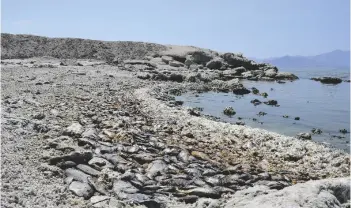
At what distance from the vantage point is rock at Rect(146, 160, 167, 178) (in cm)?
870

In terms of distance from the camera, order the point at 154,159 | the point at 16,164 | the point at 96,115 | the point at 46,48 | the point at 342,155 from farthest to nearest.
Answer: the point at 46,48, the point at 96,115, the point at 342,155, the point at 154,159, the point at 16,164

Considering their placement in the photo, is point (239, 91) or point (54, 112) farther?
point (239, 91)

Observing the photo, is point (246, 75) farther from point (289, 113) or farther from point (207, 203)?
point (207, 203)

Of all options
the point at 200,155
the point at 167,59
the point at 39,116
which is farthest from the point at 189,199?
the point at 167,59

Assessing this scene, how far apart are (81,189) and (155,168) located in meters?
2.34

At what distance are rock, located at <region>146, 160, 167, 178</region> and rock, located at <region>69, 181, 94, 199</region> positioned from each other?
174 centimetres

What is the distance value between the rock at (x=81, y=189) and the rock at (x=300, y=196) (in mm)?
2584

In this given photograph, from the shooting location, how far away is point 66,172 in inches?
307

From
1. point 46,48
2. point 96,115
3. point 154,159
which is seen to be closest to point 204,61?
point 46,48

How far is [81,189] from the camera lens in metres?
7.04

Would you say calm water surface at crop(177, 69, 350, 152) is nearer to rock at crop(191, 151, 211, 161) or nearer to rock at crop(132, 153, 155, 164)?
rock at crop(191, 151, 211, 161)

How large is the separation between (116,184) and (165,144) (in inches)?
164

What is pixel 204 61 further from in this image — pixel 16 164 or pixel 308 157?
pixel 16 164

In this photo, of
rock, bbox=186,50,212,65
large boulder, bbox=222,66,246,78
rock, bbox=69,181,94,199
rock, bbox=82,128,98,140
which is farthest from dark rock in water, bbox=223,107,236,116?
rock, bbox=186,50,212,65
